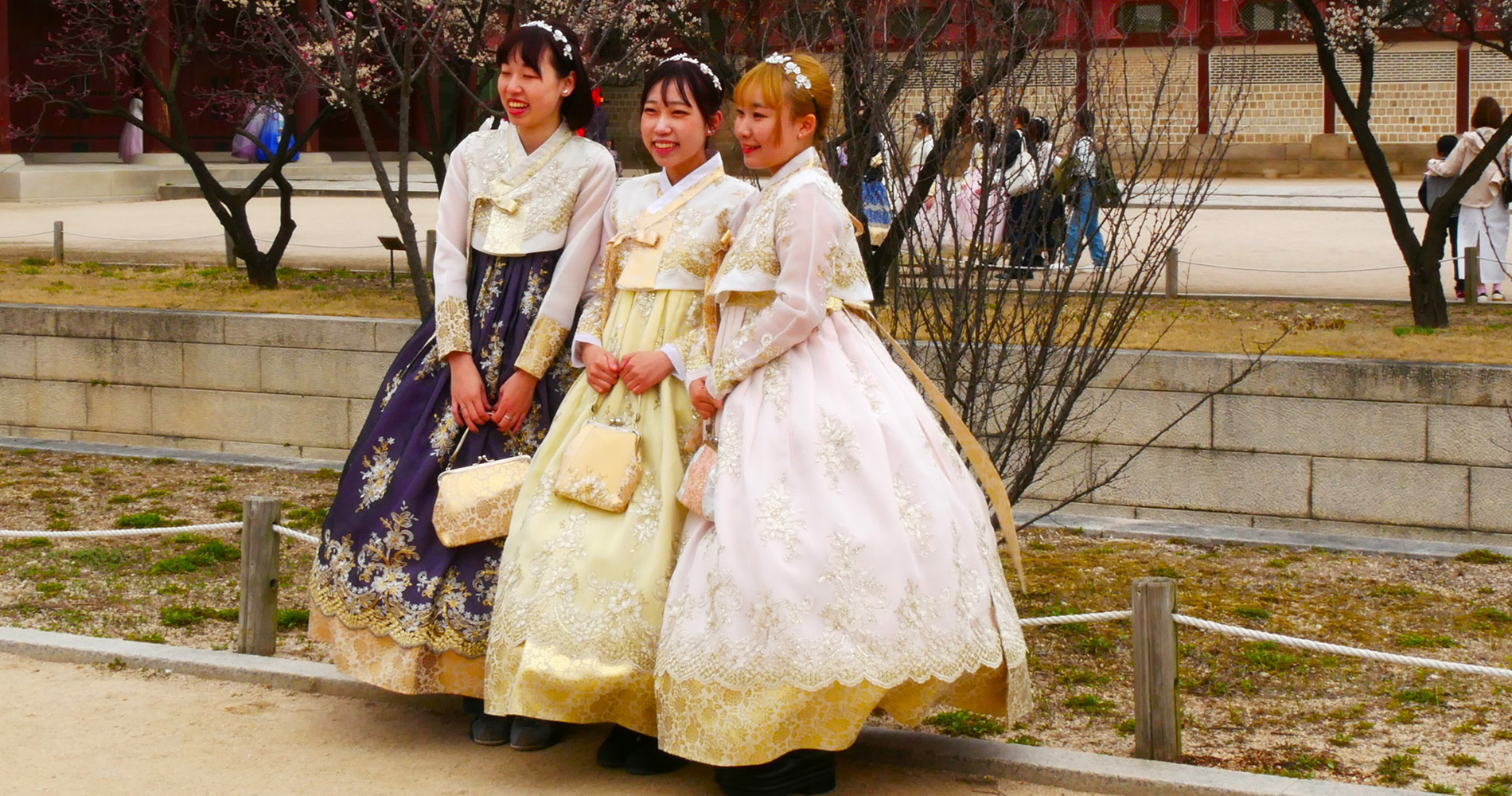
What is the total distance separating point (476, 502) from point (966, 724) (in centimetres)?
140

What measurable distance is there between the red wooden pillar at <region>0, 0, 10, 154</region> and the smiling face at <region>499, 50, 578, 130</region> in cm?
1927

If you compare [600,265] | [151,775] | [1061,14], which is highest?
[1061,14]

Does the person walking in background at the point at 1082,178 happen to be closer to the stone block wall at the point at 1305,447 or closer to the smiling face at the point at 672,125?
the stone block wall at the point at 1305,447

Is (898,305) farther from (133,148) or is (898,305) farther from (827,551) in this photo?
(133,148)

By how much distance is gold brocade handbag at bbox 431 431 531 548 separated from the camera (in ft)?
12.3

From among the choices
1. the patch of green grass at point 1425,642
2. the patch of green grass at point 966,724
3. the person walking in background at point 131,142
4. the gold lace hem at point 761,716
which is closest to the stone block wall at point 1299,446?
the patch of green grass at point 1425,642

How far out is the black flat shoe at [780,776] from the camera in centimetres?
346

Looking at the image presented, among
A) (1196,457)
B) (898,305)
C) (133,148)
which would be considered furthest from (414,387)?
(133,148)

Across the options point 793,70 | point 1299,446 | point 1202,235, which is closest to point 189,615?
point 793,70

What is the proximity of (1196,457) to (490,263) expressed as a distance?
3836 millimetres

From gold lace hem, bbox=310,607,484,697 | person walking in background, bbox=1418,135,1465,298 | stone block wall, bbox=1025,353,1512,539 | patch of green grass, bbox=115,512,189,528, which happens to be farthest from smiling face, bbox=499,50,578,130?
person walking in background, bbox=1418,135,1465,298

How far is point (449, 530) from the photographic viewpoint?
3754 mm

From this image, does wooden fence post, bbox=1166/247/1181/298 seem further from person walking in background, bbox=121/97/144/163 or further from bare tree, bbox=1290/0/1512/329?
person walking in background, bbox=121/97/144/163

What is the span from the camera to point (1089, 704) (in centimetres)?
443
